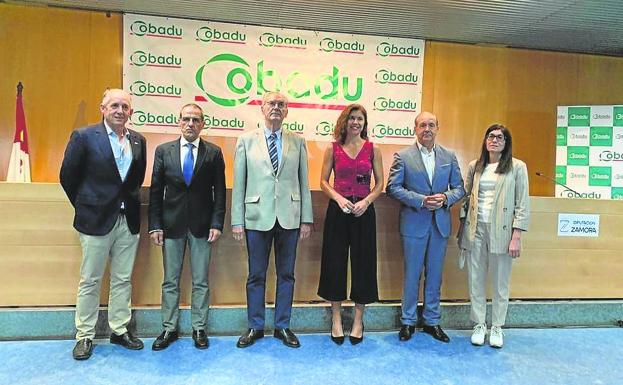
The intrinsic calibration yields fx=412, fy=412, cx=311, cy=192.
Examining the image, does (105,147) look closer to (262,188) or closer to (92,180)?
(92,180)

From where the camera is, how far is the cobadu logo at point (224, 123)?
4.04 meters

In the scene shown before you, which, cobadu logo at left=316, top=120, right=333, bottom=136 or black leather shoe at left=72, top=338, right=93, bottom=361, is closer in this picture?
black leather shoe at left=72, top=338, right=93, bottom=361

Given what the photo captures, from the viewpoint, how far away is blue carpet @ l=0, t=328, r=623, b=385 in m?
2.34

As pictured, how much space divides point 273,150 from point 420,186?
1.08 meters

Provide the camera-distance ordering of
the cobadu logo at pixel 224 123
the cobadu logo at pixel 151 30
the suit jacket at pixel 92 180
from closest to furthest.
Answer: the suit jacket at pixel 92 180 → the cobadu logo at pixel 151 30 → the cobadu logo at pixel 224 123

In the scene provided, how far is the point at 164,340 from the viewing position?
8.95ft

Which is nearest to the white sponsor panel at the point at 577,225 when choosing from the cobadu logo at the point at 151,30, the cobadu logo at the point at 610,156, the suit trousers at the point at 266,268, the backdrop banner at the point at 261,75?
the cobadu logo at the point at 610,156

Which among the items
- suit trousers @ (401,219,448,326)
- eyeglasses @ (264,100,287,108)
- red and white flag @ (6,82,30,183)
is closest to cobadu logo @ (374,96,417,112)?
suit trousers @ (401,219,448,326)

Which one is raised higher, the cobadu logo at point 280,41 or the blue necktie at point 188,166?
the cobadu logo at point 280,41

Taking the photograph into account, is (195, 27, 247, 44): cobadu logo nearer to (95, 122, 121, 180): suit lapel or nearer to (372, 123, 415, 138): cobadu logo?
(372, 123, 415, 138): cobadu logo

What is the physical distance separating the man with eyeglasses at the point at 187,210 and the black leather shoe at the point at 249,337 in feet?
0.74

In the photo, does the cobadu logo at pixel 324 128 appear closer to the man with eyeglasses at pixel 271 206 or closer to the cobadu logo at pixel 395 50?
the cobadu logo at pixel 395 50

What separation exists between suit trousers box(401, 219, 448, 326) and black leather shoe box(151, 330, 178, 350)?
1.63 m


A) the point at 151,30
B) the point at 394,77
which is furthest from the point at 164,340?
the point at 394,77
